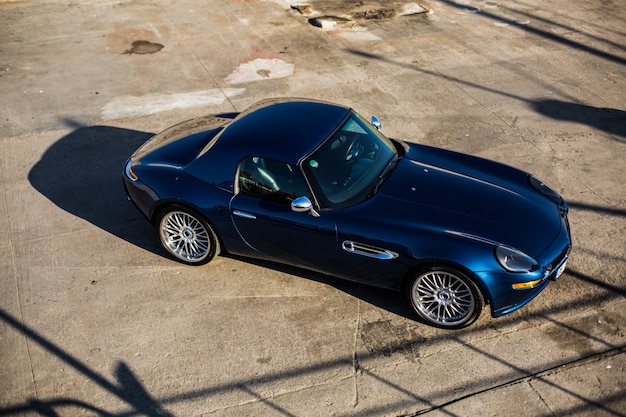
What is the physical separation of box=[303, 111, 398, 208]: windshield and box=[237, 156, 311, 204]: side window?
0.43ft

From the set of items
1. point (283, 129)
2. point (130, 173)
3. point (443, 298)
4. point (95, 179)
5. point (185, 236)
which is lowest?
point (95, 179)

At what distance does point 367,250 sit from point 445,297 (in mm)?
792

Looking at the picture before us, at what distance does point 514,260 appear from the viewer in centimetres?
544

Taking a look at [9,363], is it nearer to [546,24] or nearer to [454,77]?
[454,77]

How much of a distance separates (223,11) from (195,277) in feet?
29.5

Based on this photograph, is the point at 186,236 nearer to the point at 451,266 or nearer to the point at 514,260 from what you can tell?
the point at 451,266

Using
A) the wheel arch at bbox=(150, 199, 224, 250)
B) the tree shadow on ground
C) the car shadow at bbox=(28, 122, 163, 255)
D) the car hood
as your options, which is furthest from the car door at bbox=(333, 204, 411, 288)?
the tree shadow on ground

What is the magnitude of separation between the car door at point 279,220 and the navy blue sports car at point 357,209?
10 millimetres

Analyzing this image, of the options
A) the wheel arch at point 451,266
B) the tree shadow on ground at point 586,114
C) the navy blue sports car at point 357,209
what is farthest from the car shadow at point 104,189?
the tree shadow on ground at point 586,114

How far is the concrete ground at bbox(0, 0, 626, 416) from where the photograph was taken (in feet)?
17.4

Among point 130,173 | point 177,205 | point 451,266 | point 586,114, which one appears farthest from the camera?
point 586,114

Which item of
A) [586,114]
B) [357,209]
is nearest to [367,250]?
[357,209]

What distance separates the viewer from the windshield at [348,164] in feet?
19.4

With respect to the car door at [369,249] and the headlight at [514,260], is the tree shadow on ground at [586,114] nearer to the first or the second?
the headlight at [514,260]
